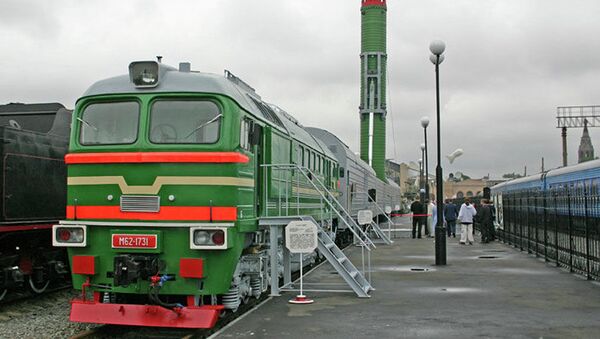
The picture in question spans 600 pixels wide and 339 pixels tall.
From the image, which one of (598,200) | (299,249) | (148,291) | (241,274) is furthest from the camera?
(598,200)

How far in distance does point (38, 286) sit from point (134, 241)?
597 centimetres

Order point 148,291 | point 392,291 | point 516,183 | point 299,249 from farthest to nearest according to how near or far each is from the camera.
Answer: point 516,183 → point 392,291 → point 299,249 → point 148,291

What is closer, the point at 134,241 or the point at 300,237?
the point at 134,241

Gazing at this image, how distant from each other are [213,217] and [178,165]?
2.80ft

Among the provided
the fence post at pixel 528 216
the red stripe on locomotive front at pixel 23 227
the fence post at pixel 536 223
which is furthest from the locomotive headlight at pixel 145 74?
the fence post at pixel 528 216

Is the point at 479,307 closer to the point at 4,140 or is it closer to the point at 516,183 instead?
the point at 4,140

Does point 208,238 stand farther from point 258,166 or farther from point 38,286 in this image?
point 38,286

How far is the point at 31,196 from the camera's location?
1216 centimetres

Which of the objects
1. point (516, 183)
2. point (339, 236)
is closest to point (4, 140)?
point (339, 236)

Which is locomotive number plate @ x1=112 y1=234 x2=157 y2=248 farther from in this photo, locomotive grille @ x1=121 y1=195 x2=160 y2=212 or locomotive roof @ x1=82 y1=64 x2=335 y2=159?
locomotive roof @ x1=82 y1=64 x2=335 y2=159

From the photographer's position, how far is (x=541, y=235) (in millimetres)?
19062

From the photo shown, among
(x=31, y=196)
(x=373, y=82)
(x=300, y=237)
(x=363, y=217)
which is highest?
(x=373, y=82)

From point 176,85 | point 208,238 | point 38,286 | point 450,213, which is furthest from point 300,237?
point 450,213

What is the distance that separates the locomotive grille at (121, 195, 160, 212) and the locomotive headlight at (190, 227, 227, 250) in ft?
2.18
